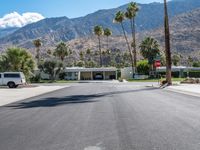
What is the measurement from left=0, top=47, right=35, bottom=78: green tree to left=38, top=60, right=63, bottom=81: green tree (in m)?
23.0

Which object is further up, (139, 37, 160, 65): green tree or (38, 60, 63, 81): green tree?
(139, 37, 160, 65): green tree

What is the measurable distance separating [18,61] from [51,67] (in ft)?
85.9

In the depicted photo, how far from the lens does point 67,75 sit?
402 feet

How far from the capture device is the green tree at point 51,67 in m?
106

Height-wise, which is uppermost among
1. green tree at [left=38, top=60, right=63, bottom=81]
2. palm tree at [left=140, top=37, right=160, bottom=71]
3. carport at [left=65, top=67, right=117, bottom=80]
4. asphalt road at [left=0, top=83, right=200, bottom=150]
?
palm tree at [left=140, top=37, right=160, bottom=71]

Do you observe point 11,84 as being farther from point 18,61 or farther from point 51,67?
point 51,67

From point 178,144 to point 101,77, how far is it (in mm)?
111956

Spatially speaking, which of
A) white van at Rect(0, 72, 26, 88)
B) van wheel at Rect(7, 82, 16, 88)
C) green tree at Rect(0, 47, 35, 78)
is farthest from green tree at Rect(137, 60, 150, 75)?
van wheel at Rect(7, 82, 16, 88)

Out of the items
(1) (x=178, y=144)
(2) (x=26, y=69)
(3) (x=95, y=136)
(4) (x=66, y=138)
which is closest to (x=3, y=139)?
(4) (x=66, y=138)

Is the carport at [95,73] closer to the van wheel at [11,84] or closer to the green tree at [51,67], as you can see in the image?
the green tree at [51,67]

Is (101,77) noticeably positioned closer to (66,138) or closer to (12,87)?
(12,87)

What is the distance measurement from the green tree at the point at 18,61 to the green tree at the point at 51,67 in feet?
75.5

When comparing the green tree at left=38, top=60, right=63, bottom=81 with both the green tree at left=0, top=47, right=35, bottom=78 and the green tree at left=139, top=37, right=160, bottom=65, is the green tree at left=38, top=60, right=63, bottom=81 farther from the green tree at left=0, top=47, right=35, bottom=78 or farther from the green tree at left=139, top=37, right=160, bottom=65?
the green tree at left=0, top=47, right=35, bottom=78

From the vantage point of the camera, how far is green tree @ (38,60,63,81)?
10550 cm
